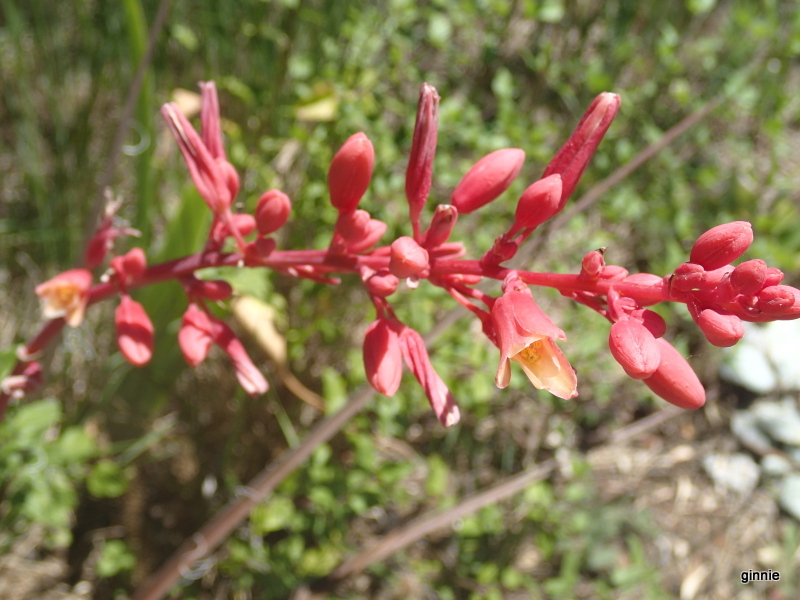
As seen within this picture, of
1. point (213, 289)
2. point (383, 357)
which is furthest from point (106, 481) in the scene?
point (383, 357)

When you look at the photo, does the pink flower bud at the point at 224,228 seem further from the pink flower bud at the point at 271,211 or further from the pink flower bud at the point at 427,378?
the pink flower bud at the point at 427,378

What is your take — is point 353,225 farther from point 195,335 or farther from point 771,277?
point 771,277

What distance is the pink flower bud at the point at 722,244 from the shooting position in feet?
3.05

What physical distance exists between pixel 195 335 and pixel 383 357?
0.35m

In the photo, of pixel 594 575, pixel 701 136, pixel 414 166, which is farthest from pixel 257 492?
pixel 701 136

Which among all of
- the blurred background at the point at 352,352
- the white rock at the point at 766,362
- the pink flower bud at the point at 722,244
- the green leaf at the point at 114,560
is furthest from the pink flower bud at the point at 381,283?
the white rock at the point at 766,362

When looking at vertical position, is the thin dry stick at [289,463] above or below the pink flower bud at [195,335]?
below

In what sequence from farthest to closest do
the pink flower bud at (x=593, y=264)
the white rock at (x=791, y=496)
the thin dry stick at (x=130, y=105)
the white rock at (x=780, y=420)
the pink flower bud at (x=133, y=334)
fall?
the white rock at (x=780, y=420) → the white rock at (x=791, y=496) → the thin dry stick at (x=130, y=105) → the pink flower bud at (x=133, y=334) → the pink flower bud at (x=593, y=264)

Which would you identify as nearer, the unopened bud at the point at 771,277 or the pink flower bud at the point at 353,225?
the unopened bud at the point at 771,277

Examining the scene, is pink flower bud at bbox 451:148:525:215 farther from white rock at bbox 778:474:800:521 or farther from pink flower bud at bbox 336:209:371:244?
white rock at bbox 778:474:800:521

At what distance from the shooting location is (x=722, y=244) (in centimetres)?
93

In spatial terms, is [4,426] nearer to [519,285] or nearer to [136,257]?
[136,257]

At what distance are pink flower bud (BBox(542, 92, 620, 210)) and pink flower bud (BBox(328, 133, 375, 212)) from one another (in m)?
0.30

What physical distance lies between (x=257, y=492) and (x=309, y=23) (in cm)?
194
